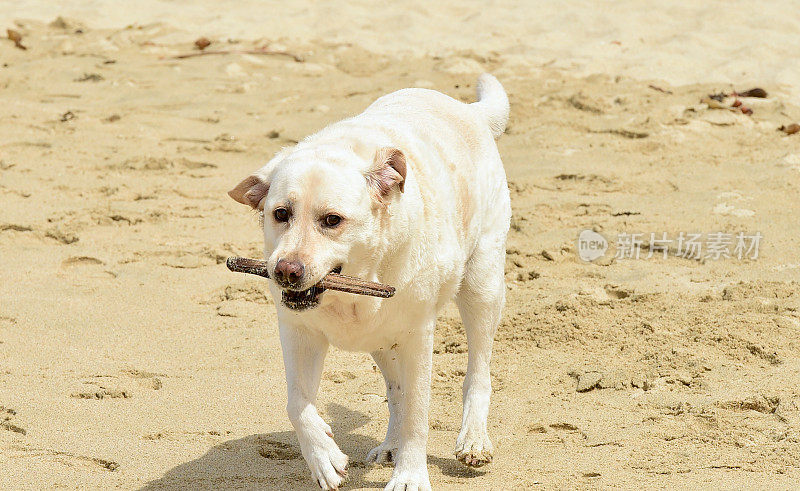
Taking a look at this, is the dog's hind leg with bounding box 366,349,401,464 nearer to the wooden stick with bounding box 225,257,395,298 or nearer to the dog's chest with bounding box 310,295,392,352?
the dog's chest with bounding box 310,295,392,352

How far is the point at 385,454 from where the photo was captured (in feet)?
14.9

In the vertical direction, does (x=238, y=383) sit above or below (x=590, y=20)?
below

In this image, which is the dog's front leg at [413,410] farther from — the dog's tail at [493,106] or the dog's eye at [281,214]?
the dog's tail at [493,106]

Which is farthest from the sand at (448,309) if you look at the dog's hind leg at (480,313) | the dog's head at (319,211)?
the dog's head at (319,211)

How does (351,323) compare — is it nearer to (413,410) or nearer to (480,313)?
(413,410)

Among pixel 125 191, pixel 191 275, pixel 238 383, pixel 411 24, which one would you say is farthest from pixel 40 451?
pixel 411 24

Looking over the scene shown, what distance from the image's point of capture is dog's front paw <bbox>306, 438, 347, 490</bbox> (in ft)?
12.3

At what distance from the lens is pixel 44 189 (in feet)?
25.2

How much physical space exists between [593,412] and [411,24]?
880 cm

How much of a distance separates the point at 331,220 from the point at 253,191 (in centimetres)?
42

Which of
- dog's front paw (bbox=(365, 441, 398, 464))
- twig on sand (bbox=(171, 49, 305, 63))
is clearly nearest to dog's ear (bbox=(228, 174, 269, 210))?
dog's front paw (bbox=(365, 441, 398, 464))

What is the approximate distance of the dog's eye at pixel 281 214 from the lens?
3.52 m

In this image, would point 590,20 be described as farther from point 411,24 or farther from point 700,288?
point 700,288

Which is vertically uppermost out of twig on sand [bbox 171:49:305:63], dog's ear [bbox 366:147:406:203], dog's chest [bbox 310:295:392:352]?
dog's ear [bbox 366:147:406:203]
